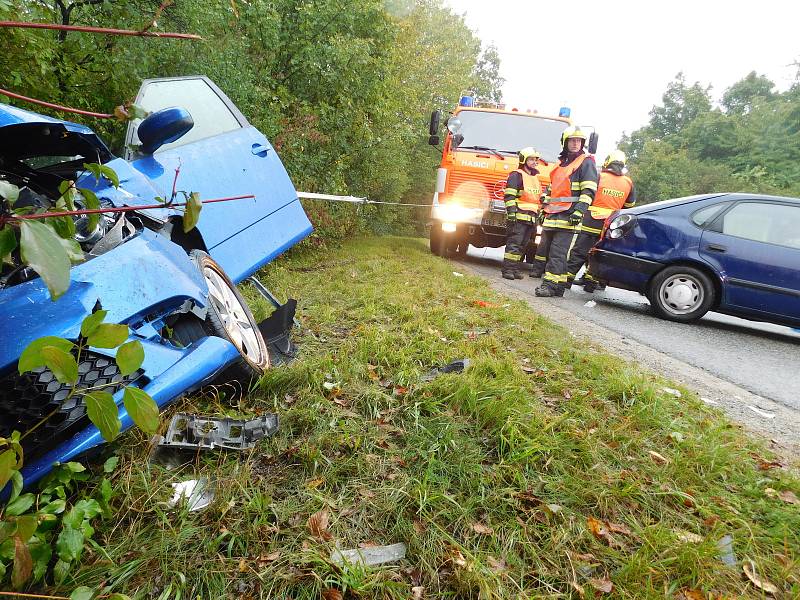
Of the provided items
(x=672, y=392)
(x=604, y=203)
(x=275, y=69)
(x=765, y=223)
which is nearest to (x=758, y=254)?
(x=765, y=223)

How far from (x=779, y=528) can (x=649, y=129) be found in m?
60.4

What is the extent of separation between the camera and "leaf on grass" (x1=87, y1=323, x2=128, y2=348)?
A: 0.83 m

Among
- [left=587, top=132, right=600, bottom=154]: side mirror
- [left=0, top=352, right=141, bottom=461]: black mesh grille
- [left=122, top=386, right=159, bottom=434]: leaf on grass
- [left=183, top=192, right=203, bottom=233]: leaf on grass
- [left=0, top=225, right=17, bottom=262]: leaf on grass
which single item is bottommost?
[left=0, top=352, right=141, bottom=461]: black mesh grille

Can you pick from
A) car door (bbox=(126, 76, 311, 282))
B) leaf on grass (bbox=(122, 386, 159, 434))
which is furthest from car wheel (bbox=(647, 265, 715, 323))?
leaf on grass (bbox=(122, 386, 159, 434))

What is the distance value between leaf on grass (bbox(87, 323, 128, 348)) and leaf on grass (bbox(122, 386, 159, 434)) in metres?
0.09

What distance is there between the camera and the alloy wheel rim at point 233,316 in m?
2.15

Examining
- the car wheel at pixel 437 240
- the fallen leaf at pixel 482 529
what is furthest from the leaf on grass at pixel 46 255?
the car wheel at pixel 437 240

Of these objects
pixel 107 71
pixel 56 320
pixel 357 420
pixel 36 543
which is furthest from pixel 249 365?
pixel 107 71

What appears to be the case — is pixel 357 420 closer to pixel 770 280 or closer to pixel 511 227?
pixel 770 280

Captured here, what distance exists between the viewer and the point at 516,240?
6.86 m

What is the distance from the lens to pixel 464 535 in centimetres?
157

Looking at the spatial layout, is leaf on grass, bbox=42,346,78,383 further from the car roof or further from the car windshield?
the car windshield

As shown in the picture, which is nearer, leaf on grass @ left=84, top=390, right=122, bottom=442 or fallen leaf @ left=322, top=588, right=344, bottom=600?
leaf on grass @ left=84, top=390, right=122, bottom=442

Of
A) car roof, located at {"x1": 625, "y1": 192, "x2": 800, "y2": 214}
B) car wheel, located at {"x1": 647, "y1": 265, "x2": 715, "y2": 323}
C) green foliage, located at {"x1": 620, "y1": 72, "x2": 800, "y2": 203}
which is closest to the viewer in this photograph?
car roof, located at {"x1": 625, "y1": 192, "x2": 800, "y2": 214}
